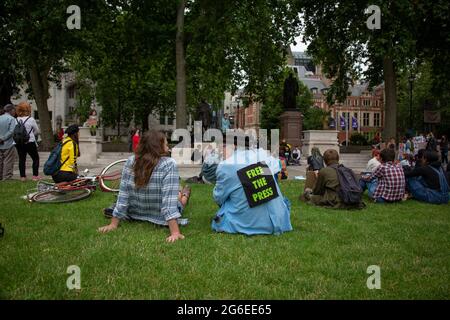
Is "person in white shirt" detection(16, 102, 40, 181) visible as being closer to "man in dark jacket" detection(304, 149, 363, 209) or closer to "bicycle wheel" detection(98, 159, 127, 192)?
"bicycle wheel" detection(98, 159, 127, 192)

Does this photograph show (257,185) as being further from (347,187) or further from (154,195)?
(347,187)

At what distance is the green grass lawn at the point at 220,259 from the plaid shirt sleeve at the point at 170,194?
0.32 m

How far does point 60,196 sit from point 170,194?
379 centimetres

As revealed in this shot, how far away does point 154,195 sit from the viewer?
19.0ft

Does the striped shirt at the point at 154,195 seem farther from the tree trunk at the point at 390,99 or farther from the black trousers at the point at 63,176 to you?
the tree trunk at the point at 390,99

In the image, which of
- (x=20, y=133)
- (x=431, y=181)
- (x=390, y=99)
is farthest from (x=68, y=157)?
(x=390, y=99)

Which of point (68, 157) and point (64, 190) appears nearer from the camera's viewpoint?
point (64, 190)

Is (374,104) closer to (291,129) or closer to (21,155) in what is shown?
(291,129)

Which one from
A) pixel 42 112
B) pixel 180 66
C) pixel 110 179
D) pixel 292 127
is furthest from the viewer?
pixel 292 127

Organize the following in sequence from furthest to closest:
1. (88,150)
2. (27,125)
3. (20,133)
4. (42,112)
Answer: (42,112), (88,150), (27,125), (20,133)

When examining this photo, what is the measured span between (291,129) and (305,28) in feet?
21.4
